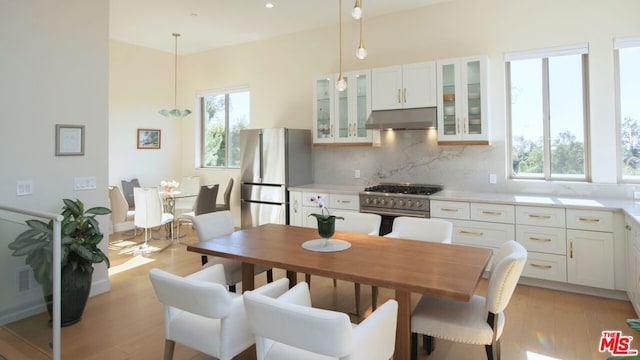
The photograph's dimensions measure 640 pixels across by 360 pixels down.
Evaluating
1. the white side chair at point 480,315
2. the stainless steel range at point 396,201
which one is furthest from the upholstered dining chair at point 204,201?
the white side chair at point 480,315

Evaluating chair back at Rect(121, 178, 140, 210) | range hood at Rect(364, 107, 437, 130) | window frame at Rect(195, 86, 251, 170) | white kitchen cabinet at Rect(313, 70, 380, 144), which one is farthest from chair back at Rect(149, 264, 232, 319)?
window frame at Rect(195, 86, 251, 170)

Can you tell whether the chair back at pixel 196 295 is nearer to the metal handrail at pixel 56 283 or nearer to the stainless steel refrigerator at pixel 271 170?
the metal handrail at pixel 56 283

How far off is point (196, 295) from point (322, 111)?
3915mm

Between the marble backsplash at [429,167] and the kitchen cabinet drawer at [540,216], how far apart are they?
0.62 metres

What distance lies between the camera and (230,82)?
6855mm

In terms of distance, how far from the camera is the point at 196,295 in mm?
1818

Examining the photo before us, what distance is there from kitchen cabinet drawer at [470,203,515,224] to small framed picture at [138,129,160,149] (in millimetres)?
5707

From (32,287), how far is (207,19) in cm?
403

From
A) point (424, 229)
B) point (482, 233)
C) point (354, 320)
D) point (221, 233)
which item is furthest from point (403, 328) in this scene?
point (482, 233)

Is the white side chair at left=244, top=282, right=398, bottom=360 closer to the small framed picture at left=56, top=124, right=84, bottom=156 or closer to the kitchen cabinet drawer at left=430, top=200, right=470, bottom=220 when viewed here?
the kitchen cabinet drawer at left=430, top=200, right=470, bottom=220

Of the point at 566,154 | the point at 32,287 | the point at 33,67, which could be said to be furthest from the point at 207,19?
the point at 566,154

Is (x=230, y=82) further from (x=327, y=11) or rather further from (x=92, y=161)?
(x=92, y=161)

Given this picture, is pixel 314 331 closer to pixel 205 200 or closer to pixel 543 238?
pixel 543 238

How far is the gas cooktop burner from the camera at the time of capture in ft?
14.8
